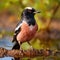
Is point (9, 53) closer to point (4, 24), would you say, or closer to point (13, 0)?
point (13, 0)

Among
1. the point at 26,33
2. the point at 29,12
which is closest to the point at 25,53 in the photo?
the point at 26,33

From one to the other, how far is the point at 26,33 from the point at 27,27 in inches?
2.4

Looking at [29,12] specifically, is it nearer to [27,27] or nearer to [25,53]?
[27,27]

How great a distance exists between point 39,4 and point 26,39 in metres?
2.17

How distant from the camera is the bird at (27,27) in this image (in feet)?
13.2

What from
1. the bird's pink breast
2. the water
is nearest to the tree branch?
the bird's pink breast

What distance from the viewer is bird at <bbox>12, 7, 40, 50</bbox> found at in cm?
402

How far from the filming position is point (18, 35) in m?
4.14

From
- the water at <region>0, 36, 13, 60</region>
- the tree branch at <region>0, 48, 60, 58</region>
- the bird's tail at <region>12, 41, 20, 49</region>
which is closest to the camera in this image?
the tree branch at <region>0, 48, 60, 58</region>

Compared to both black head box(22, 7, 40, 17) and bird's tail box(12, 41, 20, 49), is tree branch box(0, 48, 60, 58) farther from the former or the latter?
black head box(22, 7, 40, 17)

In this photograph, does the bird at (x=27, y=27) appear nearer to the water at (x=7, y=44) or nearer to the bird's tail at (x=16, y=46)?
the bird's tail at (x=16, y=46)

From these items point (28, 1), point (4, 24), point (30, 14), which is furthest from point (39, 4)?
point (4, 24)

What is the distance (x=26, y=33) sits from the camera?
405 centimetres

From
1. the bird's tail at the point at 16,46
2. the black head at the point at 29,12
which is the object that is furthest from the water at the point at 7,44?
the black head at the point at 29,12
